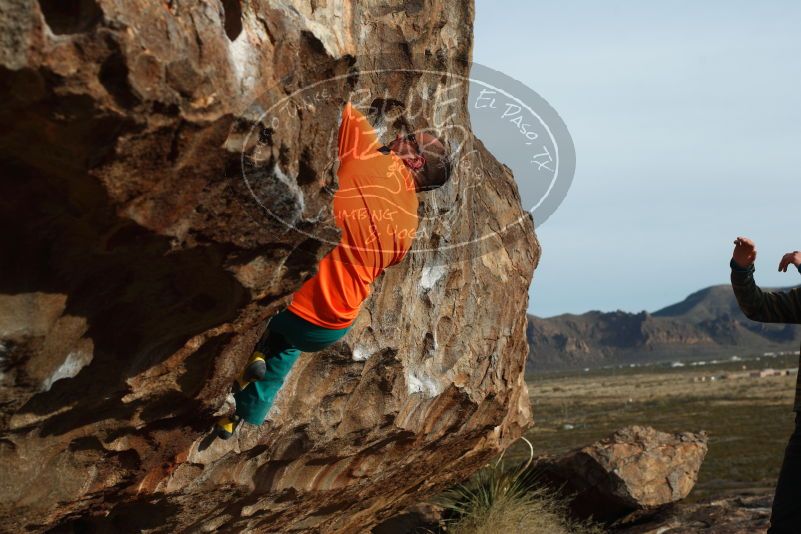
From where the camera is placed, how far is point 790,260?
587 centimetres

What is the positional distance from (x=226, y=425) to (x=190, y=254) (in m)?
1.92

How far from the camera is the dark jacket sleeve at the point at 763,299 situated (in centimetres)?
593

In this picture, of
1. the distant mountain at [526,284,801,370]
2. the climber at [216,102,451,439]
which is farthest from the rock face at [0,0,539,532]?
the distant mountain at [526,284,801,370]

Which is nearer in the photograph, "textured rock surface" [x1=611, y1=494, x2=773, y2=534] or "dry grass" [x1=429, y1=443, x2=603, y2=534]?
"textured rock surface" [x1=611, y1=494, x2=773, y2=534]

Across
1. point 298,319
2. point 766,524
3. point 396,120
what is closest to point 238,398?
point 298,319

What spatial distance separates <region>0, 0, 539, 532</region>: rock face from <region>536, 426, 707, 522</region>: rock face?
4662 millimetres

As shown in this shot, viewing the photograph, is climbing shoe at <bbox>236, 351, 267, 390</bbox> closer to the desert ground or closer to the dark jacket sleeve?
the dark jacket sleeve

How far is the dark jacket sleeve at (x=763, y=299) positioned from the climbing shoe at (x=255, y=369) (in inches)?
119

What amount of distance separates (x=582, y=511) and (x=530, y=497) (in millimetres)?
780

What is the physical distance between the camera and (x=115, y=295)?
3971 mm

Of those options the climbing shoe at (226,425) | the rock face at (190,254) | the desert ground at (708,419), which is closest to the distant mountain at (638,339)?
the desert ground at (708,419)

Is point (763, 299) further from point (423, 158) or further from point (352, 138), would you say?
point (352, 138)

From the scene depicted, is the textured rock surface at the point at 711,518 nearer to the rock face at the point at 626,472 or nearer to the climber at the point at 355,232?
the rock face at the point at 626,472

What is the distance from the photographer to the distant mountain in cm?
16512
